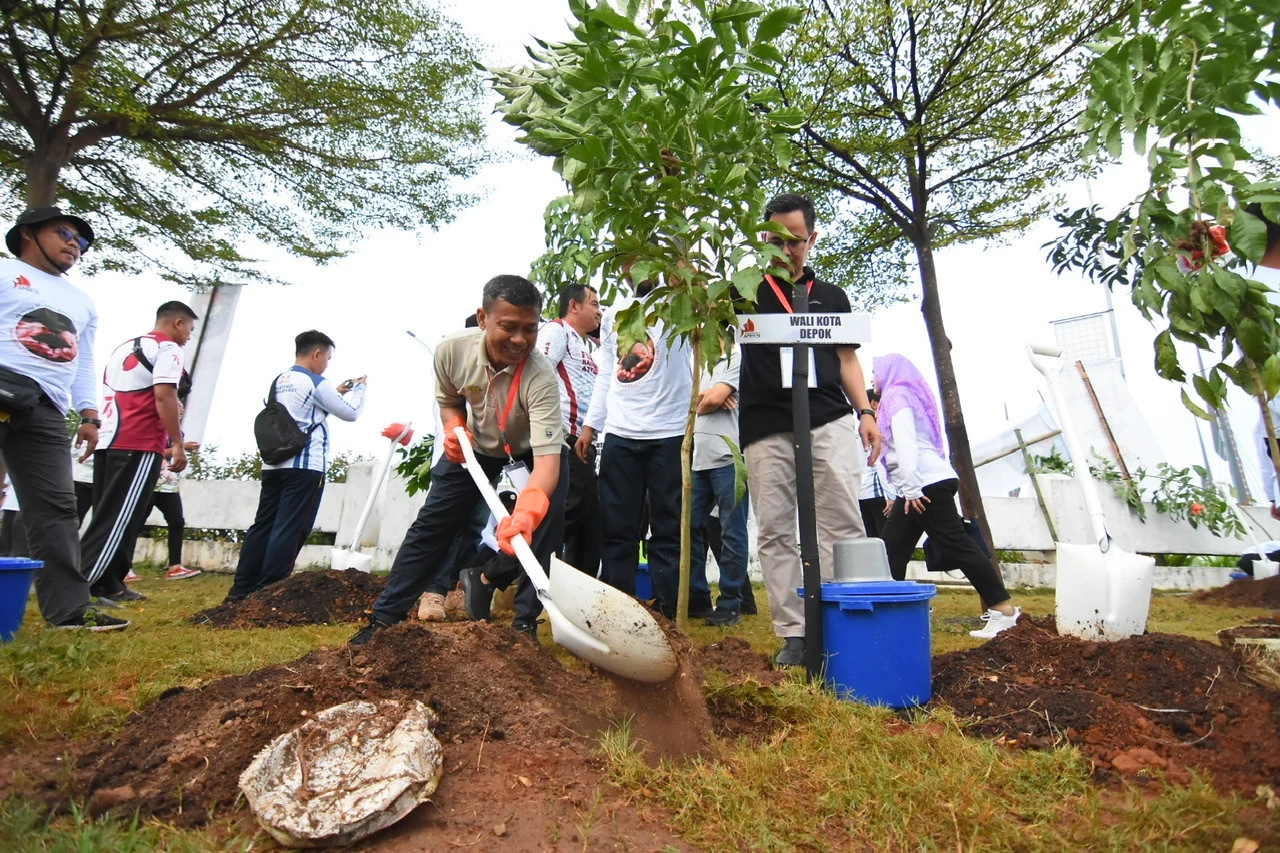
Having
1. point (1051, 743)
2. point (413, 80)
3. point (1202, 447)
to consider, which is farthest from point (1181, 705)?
point (1202, 447)

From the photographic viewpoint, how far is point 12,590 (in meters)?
3.47

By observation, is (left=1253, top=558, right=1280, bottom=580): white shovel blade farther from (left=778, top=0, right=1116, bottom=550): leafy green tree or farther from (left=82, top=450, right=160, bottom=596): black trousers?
(left=82, top=450, right=160, bottom=596): black trousers

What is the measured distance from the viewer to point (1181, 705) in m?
2.54

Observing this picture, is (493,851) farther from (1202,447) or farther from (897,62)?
(1202,447)

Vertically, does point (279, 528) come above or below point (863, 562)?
above

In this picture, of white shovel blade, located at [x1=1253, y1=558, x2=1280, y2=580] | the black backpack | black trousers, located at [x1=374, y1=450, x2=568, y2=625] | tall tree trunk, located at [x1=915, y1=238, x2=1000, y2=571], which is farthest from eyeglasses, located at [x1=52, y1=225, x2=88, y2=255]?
white shovel blade, located at [x1=1253, y1=558, x2=1280, y2=580]

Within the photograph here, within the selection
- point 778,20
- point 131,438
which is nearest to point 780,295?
point 778,20

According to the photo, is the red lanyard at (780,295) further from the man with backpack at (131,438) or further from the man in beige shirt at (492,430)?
the man with backpack at (131,438)

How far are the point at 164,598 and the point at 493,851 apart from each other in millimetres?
5553

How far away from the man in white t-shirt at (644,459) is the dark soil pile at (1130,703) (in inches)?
73.6

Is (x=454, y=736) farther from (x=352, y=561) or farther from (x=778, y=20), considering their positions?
(x=352, y=561)

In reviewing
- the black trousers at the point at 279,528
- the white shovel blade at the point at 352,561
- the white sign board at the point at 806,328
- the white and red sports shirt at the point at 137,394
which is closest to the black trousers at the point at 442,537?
the white sign board at the point at 806,328

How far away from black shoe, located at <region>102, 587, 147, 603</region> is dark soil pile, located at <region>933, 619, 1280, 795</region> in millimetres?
5516

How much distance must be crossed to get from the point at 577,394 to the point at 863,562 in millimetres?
2622
